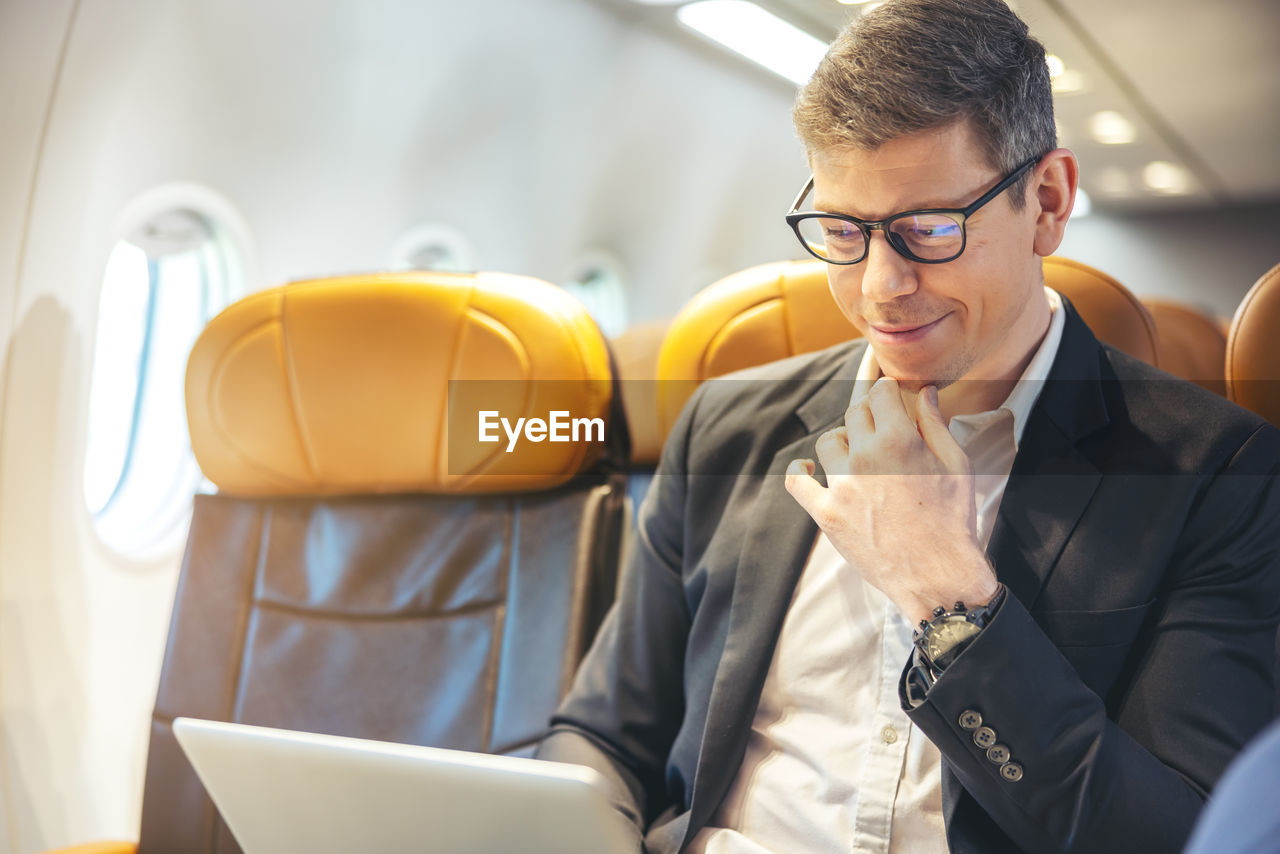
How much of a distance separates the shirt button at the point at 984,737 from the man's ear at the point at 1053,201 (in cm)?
55

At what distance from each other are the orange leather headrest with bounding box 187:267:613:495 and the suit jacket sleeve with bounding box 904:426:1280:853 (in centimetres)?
84

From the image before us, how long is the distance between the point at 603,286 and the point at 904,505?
4.70m

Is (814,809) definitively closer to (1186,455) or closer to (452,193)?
(1186,455)

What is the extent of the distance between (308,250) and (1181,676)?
307cm

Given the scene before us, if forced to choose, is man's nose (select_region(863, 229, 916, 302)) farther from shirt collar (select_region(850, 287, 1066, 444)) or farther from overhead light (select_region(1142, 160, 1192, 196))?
overhead light (select_region(1142, 160, 1192, 196))

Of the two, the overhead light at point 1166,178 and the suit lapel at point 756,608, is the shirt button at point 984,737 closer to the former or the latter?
the suit lapel at point 756,608

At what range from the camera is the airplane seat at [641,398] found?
69.3 inches

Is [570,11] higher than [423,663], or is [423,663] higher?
[570,11]

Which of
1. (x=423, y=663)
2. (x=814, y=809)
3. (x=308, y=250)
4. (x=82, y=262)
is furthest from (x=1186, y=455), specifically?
(x=308, y=250)

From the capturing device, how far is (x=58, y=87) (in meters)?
2.31

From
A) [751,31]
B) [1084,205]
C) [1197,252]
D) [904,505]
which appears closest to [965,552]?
[904,505]

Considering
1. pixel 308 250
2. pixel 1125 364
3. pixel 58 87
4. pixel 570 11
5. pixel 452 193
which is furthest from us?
pixel 570 11

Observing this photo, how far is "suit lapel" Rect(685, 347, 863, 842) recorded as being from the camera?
3.93 ft

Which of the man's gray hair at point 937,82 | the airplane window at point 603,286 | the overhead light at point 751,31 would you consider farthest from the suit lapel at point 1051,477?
the airplane window at point 603,286
